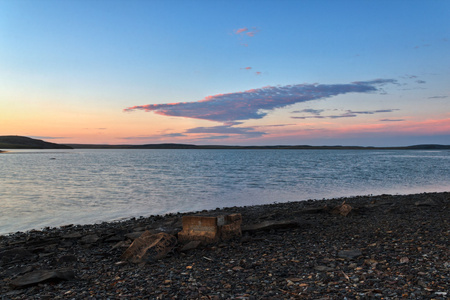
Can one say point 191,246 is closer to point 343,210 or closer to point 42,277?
point 42,277

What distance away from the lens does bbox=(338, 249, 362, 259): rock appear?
7477 millimetres

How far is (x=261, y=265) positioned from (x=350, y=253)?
2.29 m

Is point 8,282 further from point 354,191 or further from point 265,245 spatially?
point 354,191

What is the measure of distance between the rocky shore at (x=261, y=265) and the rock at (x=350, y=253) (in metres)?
0.02

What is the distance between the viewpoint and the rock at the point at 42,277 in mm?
6547

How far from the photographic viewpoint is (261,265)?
7285 millimetres

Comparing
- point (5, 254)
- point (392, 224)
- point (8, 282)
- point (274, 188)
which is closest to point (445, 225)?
point (392, 224)

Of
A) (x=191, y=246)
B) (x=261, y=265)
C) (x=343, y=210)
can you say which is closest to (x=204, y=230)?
(x=191, y=246)

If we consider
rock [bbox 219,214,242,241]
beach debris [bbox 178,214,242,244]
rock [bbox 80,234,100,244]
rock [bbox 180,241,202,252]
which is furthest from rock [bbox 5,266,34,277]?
rock [bbox 219,214,242,241]

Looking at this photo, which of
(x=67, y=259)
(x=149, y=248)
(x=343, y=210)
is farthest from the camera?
(x=343, y=210)

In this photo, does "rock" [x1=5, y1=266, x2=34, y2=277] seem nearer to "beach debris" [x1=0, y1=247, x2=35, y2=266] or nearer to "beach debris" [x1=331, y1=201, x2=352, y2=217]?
"beach debris" [x1=0, y1=247, x2=35, y2=266]

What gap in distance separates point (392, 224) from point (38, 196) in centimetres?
2304

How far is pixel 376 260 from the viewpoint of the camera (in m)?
7.01

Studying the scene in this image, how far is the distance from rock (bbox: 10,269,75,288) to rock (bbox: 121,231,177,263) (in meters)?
1.52
